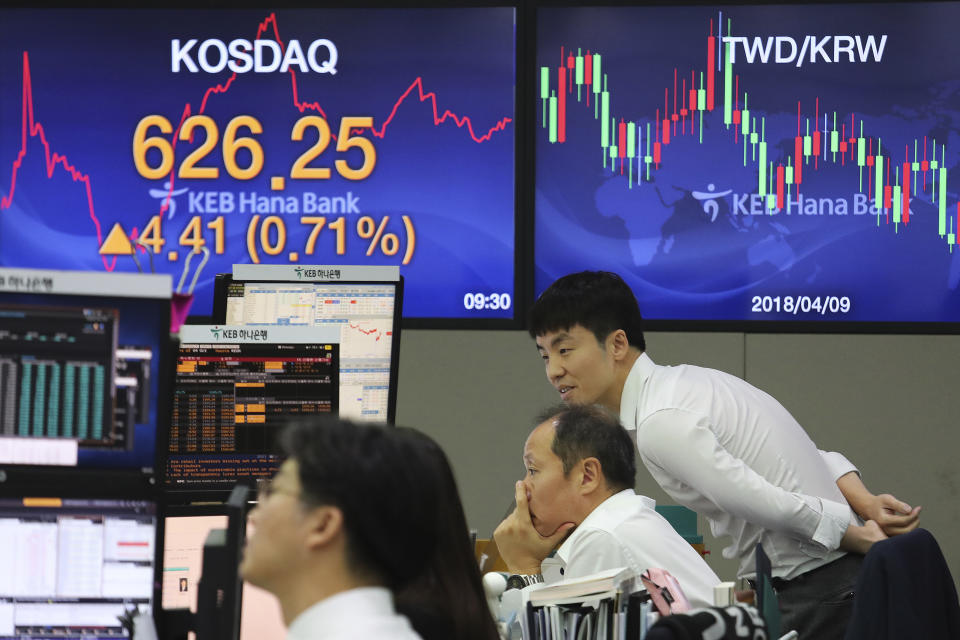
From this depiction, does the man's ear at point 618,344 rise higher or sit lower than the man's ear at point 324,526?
higher

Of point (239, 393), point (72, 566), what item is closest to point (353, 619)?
point (72, 566)

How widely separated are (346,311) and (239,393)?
1.18 feet

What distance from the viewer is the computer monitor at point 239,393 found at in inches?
88.0

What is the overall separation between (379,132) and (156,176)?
797 millimetres

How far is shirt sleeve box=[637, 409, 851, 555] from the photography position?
2.61 meters

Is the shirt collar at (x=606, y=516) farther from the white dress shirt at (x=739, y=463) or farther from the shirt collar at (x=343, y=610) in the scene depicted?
the shirt collar at (x=343, y=610)

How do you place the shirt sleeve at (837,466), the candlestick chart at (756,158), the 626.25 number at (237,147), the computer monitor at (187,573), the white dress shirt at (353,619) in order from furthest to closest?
the 626.25 number at (237,147)
the candlestick chart at (756,158)
the shirt sleeve at (837,466)
the computer monitor at (187,573)
the white dress shirt at (353,619)

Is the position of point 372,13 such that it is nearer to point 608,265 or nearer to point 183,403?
point 608,265

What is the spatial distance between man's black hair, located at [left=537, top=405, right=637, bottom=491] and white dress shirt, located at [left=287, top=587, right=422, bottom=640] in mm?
1375

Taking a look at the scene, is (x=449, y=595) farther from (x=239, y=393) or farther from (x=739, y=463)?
(x=739, y=463)

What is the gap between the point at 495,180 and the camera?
4.08m

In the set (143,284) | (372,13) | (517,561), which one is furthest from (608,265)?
(143,284)
